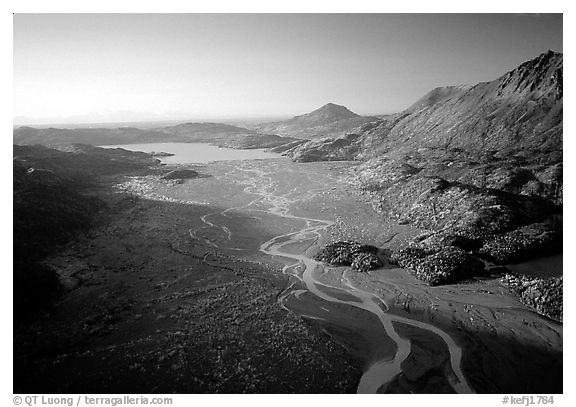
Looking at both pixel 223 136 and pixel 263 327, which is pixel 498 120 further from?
pixel 223 136

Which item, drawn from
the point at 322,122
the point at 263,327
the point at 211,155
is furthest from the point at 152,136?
the point at 263,327

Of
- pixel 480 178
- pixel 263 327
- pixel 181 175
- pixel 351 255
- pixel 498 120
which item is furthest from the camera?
pixel 181 175

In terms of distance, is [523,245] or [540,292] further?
[523,245]

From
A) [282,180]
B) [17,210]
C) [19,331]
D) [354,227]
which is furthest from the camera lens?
Result: [282,180]

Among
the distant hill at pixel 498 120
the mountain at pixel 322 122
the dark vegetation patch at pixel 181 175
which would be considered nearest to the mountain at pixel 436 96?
the distant hill at pixel 498 120

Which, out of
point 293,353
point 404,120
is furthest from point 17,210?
point 404,120

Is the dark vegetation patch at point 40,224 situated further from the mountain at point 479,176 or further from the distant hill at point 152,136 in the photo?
the distant hill at point 152,136
